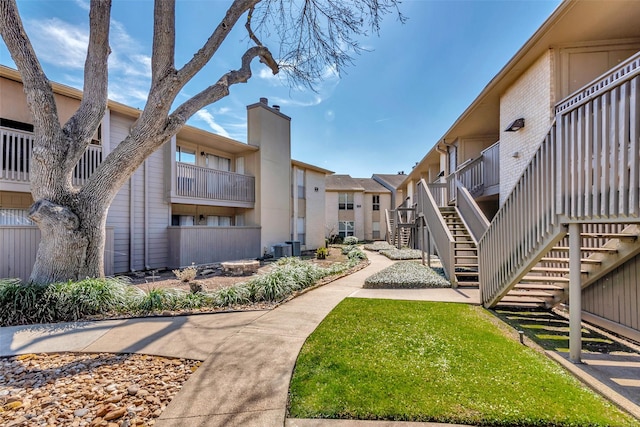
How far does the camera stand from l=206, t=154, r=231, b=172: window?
546 inches

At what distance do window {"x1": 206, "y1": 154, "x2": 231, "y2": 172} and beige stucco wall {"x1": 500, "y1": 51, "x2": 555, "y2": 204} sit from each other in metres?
12.4

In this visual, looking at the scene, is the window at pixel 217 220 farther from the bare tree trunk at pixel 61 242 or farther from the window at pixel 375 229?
the window at pixel 375 229

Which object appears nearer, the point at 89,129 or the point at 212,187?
the point at 89,129

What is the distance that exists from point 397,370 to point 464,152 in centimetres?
1185

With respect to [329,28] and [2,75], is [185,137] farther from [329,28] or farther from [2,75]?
[329,28]

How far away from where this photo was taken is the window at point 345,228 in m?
28.9

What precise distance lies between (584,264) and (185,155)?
14.1 meters

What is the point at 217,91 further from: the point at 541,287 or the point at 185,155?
the point at 541,287


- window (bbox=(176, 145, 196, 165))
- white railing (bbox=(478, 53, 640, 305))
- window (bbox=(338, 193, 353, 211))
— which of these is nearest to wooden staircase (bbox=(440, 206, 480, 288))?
white railing (bbox=(478, 53, 640, 305))

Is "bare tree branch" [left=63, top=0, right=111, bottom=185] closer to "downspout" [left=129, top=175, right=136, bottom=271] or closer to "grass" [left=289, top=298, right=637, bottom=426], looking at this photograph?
"downspout" [left=129, top=175, right=136, bottom=271]

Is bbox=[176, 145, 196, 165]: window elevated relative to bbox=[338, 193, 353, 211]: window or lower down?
elevated

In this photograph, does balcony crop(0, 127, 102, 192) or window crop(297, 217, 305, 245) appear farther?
window crop(297, 217, 305, 245)

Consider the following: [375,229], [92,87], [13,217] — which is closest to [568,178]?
[92,87]

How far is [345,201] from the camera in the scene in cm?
2914
